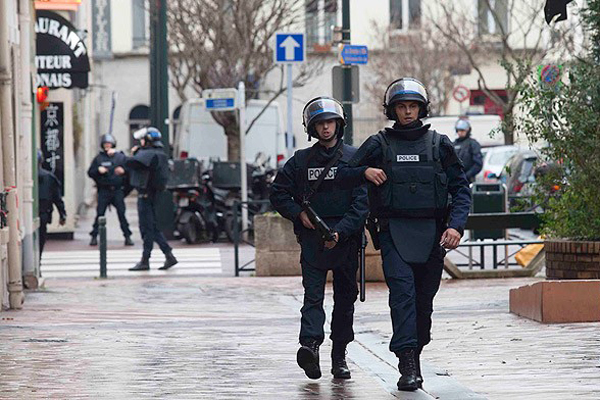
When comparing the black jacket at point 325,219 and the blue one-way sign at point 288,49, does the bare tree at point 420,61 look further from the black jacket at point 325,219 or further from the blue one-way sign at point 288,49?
the black jacket at point 325,219

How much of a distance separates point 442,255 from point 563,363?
3.87ft

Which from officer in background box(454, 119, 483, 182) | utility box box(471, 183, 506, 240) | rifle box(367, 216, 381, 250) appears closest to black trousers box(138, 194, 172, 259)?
utility box box(471, 183, 506, 240)

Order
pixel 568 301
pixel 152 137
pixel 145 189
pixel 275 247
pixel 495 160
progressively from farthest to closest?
pixel 495 160 < pixel 152 137 < pixel 145 189 < pixel 275 247 < pixel 568 301

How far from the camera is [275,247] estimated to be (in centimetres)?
1784

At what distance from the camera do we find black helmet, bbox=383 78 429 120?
8633mm

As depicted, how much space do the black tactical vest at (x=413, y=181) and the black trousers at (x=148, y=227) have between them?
10.8m

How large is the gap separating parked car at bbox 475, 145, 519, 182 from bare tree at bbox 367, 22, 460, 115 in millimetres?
16024

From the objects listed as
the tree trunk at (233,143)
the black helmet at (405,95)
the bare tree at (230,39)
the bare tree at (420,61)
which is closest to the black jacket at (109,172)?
the bare tree at (230,39)

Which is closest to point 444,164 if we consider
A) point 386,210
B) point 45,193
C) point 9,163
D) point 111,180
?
point 386,210

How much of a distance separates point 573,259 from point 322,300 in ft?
14.3

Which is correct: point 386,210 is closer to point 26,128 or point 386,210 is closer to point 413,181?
point 413,181

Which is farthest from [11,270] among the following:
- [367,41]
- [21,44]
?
[367,41]

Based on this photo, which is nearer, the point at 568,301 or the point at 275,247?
the point at 568,301

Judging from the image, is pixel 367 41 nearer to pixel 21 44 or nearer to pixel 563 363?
pixel 21 44
